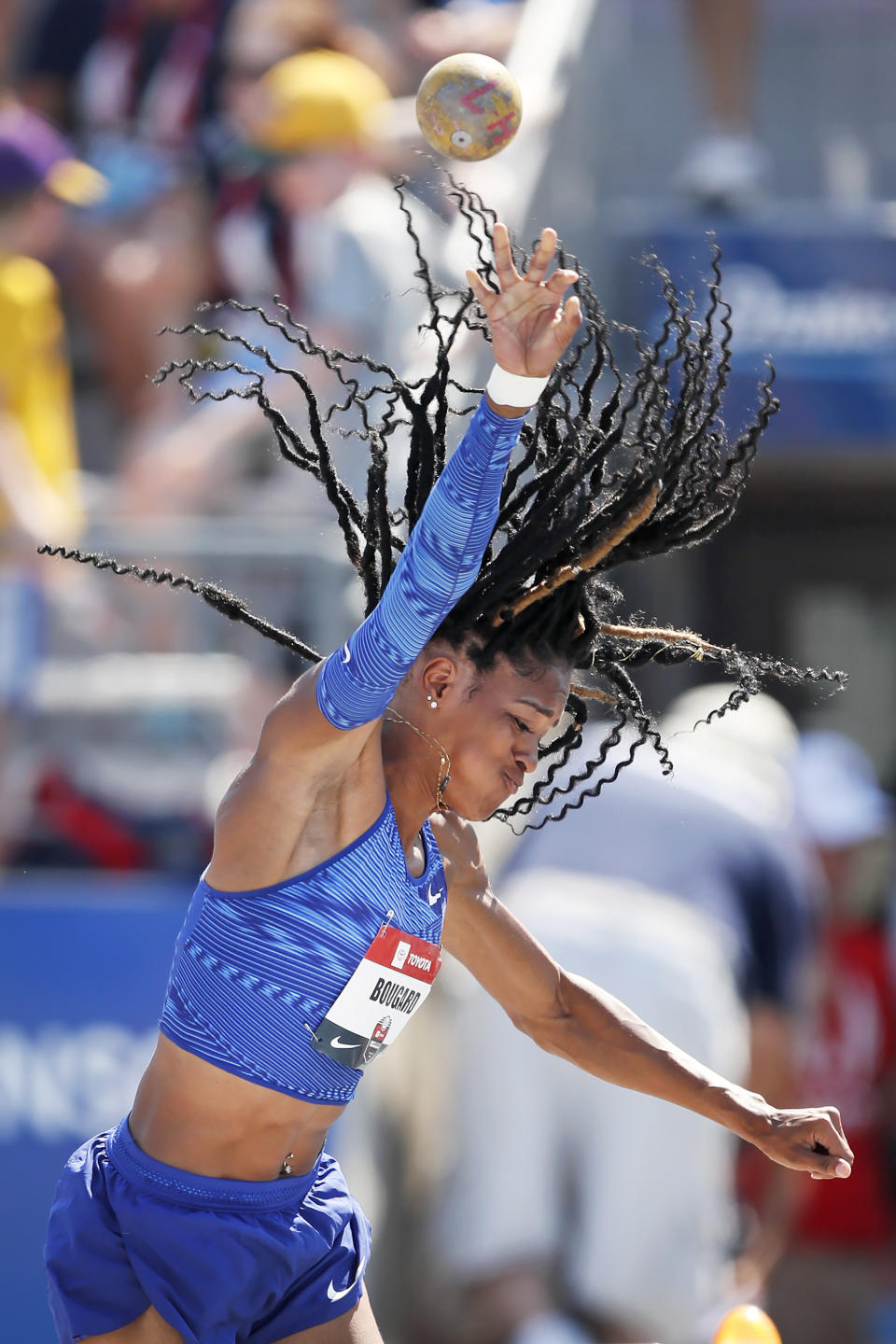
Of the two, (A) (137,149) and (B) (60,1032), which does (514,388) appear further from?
(A) (137,149)

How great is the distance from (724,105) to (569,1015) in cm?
625

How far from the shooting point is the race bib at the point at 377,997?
8.75 ft

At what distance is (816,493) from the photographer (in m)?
9.33

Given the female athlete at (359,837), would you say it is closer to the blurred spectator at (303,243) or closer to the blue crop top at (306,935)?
the blue crop top at (306,935)

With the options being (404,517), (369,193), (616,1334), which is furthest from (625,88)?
(404,517)

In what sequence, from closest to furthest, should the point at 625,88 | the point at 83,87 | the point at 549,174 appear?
the point at 549,174 < the point at 83,87 < the point at 625,88

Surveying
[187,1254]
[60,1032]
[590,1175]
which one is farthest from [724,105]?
[187,1254]

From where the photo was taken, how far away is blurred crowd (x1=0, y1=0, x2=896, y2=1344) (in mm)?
5676

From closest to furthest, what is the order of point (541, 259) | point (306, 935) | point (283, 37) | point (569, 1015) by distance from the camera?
1. point (541, 259)
2. point (306, 935)
3. point (569, 1015)
4. point (283, 37)

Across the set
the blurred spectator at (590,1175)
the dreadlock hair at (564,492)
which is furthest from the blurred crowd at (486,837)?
the dreadlock hair at (564,492)

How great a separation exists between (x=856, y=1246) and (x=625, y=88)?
5.93 meters

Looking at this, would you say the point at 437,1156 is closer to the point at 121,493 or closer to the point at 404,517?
the point at 121,493

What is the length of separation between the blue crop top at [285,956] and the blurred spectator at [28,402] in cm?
347

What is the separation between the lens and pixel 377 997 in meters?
2.70
